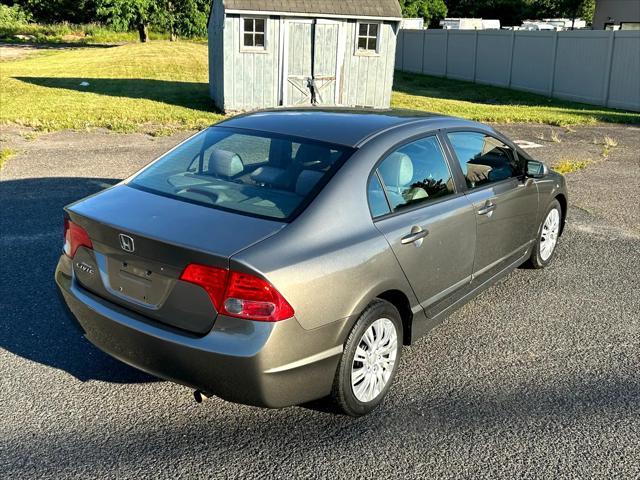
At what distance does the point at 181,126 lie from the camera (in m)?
14.0

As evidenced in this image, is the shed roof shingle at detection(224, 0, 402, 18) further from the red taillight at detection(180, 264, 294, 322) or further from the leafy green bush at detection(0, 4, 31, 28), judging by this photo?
the leafy green bush at detection(0, 4, 31, 28)

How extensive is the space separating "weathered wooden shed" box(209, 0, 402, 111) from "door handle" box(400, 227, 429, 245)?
12.8 meters

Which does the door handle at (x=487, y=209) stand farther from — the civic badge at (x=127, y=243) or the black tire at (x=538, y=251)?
the civic badge at (x=127, y=243)

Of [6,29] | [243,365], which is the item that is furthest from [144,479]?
[6,29]

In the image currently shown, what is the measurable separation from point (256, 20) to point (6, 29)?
48224mm

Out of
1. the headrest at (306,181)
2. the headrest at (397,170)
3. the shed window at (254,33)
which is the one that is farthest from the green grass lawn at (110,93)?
the headrest at (306,181)

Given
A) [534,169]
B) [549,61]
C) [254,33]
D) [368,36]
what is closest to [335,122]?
[534,169]

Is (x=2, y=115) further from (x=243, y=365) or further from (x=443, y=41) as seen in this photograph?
(x=443, y=41)

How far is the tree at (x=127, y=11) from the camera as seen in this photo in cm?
4424

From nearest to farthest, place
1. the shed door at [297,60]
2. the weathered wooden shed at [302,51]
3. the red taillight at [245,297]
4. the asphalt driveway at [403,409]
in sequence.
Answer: the red taillight at [245,297]
the asphalt driveway at [403,409]
the weathered wooden shed at [302,51]
the shed door at [297,60]

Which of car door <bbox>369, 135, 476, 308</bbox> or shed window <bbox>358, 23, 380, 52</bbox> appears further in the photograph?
shed window <bbox>358, 23, 380, 52</bbox>

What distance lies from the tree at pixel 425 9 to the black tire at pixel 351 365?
5435 cm

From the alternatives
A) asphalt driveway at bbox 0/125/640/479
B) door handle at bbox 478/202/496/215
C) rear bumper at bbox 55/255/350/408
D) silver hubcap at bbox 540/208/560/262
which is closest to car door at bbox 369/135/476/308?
door handle at bbox 478/202/496/215

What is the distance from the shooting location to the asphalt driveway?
120 inches
